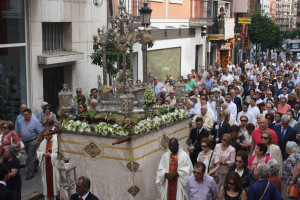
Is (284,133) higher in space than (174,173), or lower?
higher

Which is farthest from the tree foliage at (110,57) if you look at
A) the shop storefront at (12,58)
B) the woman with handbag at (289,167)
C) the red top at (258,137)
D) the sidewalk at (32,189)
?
the woman with handbag at (289,167)

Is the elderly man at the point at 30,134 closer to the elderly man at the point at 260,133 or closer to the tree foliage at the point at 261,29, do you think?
the elderly man at the point at 260,133

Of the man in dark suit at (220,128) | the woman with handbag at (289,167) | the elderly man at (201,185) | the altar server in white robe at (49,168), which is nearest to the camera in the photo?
the elderly man at (201,185)

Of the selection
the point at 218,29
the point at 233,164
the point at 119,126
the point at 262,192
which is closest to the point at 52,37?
the point at 119,126

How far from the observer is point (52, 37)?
14422mm

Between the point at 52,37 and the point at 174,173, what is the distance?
7.97m

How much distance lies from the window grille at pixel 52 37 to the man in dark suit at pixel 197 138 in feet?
20.3

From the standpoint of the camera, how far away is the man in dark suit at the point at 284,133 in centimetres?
998

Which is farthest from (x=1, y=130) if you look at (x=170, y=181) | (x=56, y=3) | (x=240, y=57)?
(x=240, y=57)

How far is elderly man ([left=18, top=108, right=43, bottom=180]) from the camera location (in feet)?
34.3

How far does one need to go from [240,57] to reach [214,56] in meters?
11.5

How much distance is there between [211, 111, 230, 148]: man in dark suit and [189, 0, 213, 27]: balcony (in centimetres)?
1491

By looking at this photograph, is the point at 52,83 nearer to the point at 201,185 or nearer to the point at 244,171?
the point at 201,185

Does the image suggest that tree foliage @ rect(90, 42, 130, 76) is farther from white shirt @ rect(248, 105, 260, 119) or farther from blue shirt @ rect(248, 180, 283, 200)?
blue shirt @ rect(248, 180, 283, 200)
